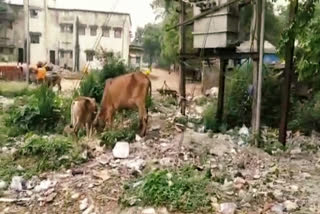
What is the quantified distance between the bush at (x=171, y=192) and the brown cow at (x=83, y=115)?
2.56 metres

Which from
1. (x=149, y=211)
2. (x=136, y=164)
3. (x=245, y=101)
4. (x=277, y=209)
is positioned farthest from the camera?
(x=245, y=101)

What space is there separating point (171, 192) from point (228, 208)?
65 cm

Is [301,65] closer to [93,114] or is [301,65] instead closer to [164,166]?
[164,166]

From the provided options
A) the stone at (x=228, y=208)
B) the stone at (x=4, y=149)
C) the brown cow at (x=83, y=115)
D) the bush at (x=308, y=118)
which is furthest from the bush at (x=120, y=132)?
the bush at (x=308, y=118)

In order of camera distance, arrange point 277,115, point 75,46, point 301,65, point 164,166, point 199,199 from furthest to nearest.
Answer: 1. point 75,46
2. point 277,115
3. point 164,166
4. point 301,65
5. point 199,199

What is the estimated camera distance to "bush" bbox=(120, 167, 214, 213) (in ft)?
16.2

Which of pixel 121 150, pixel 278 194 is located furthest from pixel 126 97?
pixel 278 194

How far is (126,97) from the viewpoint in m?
7.77

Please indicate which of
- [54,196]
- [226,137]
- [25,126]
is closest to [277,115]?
[226,137]

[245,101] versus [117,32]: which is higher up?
[117,32]

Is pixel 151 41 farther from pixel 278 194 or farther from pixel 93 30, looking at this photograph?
pixel 278 194

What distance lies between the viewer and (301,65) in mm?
5371

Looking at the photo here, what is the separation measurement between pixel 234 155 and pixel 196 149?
0.59 meters

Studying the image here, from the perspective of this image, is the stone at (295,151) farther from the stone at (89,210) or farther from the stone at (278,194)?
the stone at (89,210)
